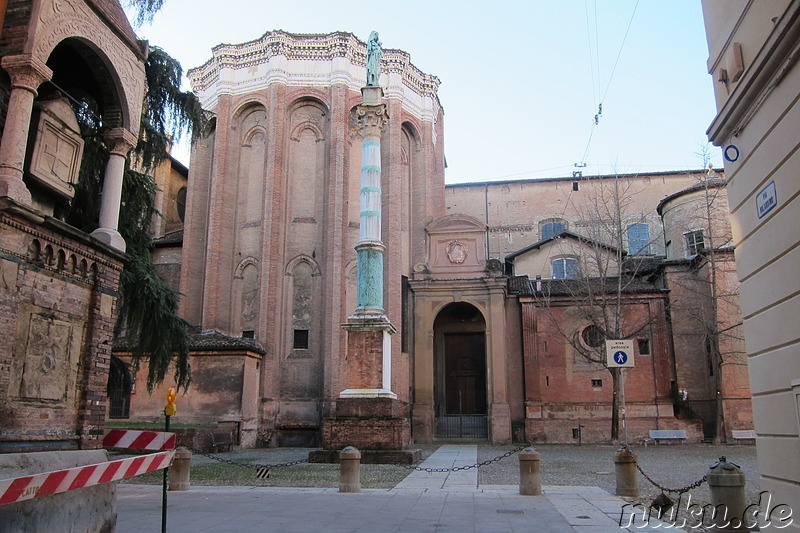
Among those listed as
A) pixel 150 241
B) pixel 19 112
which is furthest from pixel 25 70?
pixel 150 241

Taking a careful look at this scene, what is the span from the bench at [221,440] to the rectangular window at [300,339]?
20.9ft

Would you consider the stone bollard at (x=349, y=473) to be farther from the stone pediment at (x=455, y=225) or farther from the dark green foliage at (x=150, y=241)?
the stone pediment at (x=455, y=225)

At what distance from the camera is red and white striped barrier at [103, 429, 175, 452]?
22.0 feet

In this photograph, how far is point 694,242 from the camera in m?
32.5

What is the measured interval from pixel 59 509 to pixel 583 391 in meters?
25.9

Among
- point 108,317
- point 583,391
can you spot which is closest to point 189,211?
point 583,391

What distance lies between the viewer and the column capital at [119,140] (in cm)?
862

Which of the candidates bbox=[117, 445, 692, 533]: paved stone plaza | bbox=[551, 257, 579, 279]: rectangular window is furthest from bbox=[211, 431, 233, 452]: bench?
bbox=[551, 257, 579, 279]: rectangular window

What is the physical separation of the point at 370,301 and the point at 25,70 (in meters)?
12.6

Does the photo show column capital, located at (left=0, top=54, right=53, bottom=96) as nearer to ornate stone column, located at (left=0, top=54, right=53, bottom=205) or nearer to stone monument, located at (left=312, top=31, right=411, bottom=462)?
ornate stone column, located at (left=0, top=54, right=53, bottom=205)

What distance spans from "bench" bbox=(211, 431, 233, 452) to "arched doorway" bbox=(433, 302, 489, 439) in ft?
37.2

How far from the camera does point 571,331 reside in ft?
97.9

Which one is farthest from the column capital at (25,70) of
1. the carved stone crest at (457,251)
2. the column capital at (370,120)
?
the carved stone crest at (457,251)

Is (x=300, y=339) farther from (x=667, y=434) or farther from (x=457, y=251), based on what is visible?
(x=667, y=434)
